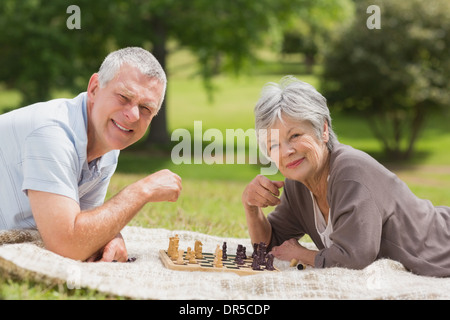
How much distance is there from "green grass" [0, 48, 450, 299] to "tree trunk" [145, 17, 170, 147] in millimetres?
745

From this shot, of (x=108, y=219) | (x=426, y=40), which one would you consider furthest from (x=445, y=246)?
(x=426, y=40)

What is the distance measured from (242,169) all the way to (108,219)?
20.4 metres

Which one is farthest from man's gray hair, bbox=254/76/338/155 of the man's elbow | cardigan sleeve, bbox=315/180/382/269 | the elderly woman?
the man's elbow

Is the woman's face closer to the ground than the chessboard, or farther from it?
farther from it

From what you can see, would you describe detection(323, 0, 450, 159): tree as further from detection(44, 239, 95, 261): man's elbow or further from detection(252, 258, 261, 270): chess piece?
detection(44, 239, 95, 261): man's elbow

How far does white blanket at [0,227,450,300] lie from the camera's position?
3.49 metres

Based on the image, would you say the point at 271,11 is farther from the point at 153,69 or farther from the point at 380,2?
the point at 153,69

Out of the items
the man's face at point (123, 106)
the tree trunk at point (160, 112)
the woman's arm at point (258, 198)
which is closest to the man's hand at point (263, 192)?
the woman's arm at point (258, 198)

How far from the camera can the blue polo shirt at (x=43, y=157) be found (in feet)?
12.3

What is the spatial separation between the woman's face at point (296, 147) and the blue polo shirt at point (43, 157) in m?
1.31

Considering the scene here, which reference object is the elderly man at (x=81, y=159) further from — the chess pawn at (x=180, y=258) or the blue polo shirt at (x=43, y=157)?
the chess pawn at (x=180, y=258)

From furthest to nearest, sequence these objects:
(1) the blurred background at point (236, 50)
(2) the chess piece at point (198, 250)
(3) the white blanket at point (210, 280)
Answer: (1) the blurred background at point (236, 50)
(2) the chess piece at point (198, 250)
(3) the white blanket at point (210, 280)

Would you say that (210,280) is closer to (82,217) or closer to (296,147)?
(82,217)

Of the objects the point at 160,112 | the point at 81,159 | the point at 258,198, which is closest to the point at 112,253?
the point at 81,159
